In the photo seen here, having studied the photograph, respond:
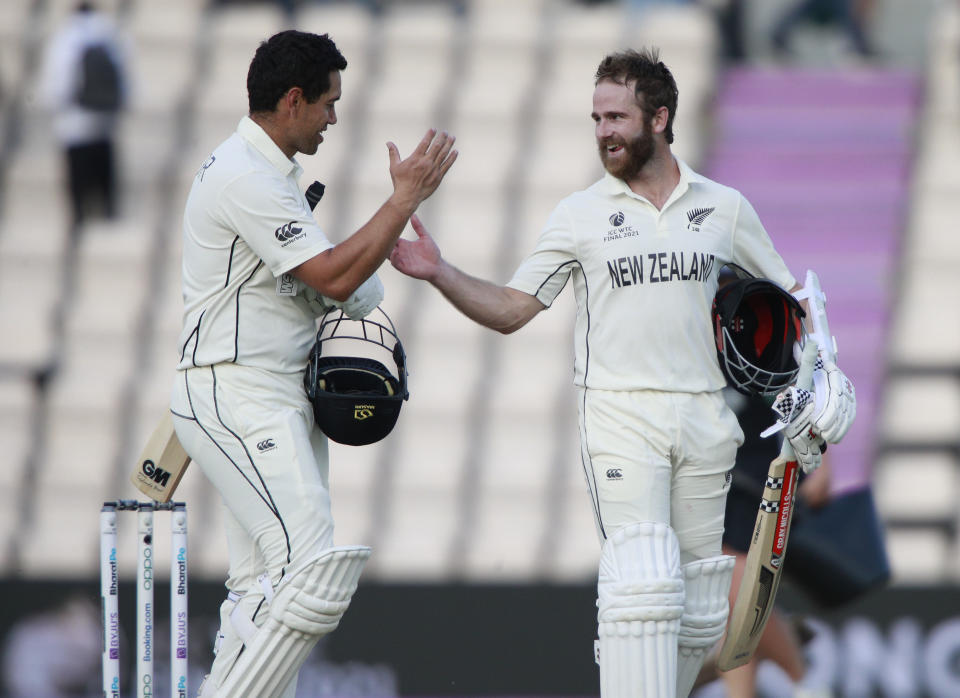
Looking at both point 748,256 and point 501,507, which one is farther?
point 501,507

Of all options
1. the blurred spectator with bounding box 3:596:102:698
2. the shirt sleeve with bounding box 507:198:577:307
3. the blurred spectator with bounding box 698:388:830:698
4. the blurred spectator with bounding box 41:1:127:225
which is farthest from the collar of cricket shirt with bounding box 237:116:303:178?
the blurred spectator with bounding box 41:1:127:225

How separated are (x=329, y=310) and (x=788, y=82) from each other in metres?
6.39

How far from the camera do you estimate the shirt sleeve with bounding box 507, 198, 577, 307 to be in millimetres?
3949

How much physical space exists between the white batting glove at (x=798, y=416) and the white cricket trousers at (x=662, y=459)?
6.5 inches

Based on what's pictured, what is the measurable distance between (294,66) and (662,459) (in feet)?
4.25

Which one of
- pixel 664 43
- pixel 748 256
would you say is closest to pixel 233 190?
pixel 748 256

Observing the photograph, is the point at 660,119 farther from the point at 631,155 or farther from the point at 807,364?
the point at 807,364

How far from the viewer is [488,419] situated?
7898 mm

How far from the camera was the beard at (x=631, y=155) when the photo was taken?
3904 millimetres

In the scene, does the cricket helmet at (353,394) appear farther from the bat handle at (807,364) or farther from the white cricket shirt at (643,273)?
the bat handle at (807,364)

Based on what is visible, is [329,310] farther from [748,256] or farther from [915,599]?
[915,599]

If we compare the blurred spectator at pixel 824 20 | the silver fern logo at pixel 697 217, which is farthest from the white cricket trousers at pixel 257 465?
the blurred spectator at pixel 824 20

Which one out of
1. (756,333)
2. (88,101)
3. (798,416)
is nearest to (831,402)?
(798,416)

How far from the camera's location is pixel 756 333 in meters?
4.01
